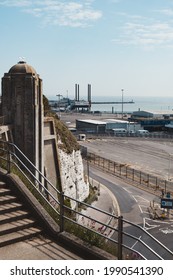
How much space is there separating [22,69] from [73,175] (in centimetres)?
1681

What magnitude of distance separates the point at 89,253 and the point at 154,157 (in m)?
63.9

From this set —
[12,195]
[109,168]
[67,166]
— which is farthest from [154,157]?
[12,195]

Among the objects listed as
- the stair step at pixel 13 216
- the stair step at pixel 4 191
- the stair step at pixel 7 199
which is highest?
the stair step at pixel 4 191

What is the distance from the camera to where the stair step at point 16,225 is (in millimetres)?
7583

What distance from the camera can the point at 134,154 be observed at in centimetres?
7250

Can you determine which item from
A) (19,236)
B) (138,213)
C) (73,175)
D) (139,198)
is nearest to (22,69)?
(19,236)

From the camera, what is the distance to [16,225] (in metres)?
7.82

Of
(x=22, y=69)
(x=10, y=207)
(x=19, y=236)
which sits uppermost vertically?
(x=22, y=69)

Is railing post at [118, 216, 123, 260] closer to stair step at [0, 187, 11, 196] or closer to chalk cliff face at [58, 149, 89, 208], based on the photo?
stair step at [0, 187, 11, 196]

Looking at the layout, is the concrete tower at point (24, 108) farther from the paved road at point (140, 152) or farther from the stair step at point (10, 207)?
the paved road at point (140, 152)

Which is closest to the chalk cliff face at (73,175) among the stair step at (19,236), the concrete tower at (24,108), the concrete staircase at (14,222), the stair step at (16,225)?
the concrete tower at (24,108)

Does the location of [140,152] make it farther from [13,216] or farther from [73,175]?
[13,216]

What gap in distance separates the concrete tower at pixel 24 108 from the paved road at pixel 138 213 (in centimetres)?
1110
